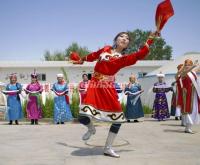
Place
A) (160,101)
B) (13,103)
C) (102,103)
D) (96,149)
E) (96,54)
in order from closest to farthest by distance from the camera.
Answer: (102,103) < (96,54) < (96,149) < (13,103) < (160,101)

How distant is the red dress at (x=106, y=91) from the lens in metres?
5.57

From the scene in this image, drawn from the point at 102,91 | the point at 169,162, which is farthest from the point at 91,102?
the point at 169,162

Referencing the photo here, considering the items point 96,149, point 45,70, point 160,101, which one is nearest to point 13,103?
point 160,101

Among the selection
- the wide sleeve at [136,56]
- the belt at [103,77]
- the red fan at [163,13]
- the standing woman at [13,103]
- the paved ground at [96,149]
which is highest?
the red fan at [163,13]

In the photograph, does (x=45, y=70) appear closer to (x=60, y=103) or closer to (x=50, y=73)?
(x=50, y=73)

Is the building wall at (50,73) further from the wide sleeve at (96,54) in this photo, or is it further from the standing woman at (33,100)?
the wide sleeve at (96,54)

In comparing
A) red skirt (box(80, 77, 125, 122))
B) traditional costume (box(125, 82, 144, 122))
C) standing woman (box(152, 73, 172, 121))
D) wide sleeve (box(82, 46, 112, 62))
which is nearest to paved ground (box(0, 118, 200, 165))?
red skirt (box(80, 77, 125, 122))

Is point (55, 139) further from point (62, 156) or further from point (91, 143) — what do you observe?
point (62, 156)

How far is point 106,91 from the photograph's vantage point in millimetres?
5641

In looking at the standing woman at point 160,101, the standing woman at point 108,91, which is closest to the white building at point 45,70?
the standing woman at point 160,101

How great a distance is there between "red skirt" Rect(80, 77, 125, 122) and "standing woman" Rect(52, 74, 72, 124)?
21.4ft

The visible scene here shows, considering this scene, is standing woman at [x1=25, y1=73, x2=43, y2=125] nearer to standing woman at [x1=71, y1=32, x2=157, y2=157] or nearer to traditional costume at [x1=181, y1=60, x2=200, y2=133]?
traditional costume at [x1=181, y1=60, x2=200, y2=133]

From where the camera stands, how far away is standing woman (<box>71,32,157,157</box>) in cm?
557

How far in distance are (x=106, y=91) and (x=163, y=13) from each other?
148 centimetres
